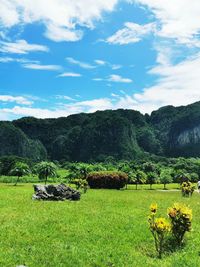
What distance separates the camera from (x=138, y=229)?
74.9 feet

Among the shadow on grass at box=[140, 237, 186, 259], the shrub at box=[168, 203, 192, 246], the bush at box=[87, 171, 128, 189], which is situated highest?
the bush at box=[87, 171, 128, 189]

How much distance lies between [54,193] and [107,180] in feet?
152

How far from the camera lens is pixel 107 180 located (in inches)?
3381

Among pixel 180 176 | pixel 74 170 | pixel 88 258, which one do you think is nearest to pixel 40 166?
pixel 74 170

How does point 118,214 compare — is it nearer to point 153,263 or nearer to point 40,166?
point 153,263

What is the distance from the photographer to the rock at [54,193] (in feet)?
130

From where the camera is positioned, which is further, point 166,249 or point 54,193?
point 54,193

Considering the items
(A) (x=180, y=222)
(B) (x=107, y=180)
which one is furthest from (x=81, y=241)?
(B) (x=107, y=180)

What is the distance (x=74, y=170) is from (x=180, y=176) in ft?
93.9

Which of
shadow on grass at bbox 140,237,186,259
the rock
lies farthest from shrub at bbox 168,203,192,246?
the rock

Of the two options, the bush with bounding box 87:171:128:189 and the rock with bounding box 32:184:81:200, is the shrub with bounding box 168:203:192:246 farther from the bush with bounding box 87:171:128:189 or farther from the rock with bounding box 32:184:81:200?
the bush with bounding box 87:171:128:189

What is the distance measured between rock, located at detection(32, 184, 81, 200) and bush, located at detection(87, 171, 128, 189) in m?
44.1

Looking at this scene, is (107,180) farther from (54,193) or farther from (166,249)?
(166,249)

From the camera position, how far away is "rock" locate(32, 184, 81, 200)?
39.6 m
